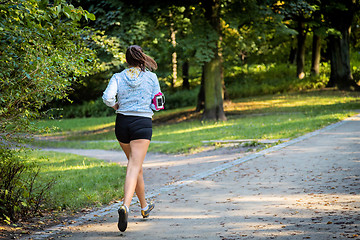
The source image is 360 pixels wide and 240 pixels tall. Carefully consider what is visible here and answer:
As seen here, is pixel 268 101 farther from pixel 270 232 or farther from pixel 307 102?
pixel 270 232

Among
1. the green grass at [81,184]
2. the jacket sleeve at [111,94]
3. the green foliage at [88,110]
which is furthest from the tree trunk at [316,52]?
the jacket sleeve at [111,94]

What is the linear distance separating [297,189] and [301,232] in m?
2.37

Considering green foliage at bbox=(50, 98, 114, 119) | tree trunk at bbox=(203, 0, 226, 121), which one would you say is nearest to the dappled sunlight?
tree trunk at bbox=(203, 0, 226, 121)

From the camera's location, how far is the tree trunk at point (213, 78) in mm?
21562

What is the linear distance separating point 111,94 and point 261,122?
14484mm

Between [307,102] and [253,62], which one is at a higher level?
[253,62]

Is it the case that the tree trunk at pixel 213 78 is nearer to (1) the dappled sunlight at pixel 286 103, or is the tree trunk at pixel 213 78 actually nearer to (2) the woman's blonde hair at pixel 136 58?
(1) the dappled sunlight at pixel 286 103

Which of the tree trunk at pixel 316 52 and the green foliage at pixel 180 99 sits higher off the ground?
the tree trunk at pixel 316 52

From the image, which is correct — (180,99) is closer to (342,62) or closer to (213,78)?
(342,62)

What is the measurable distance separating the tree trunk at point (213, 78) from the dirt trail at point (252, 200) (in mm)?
11092

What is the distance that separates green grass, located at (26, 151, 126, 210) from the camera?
23.4ft

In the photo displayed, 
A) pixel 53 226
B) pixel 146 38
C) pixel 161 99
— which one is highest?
pixel 146 38

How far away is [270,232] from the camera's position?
15.9ft

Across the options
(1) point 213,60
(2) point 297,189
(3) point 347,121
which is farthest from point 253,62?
(2) point 297,189
